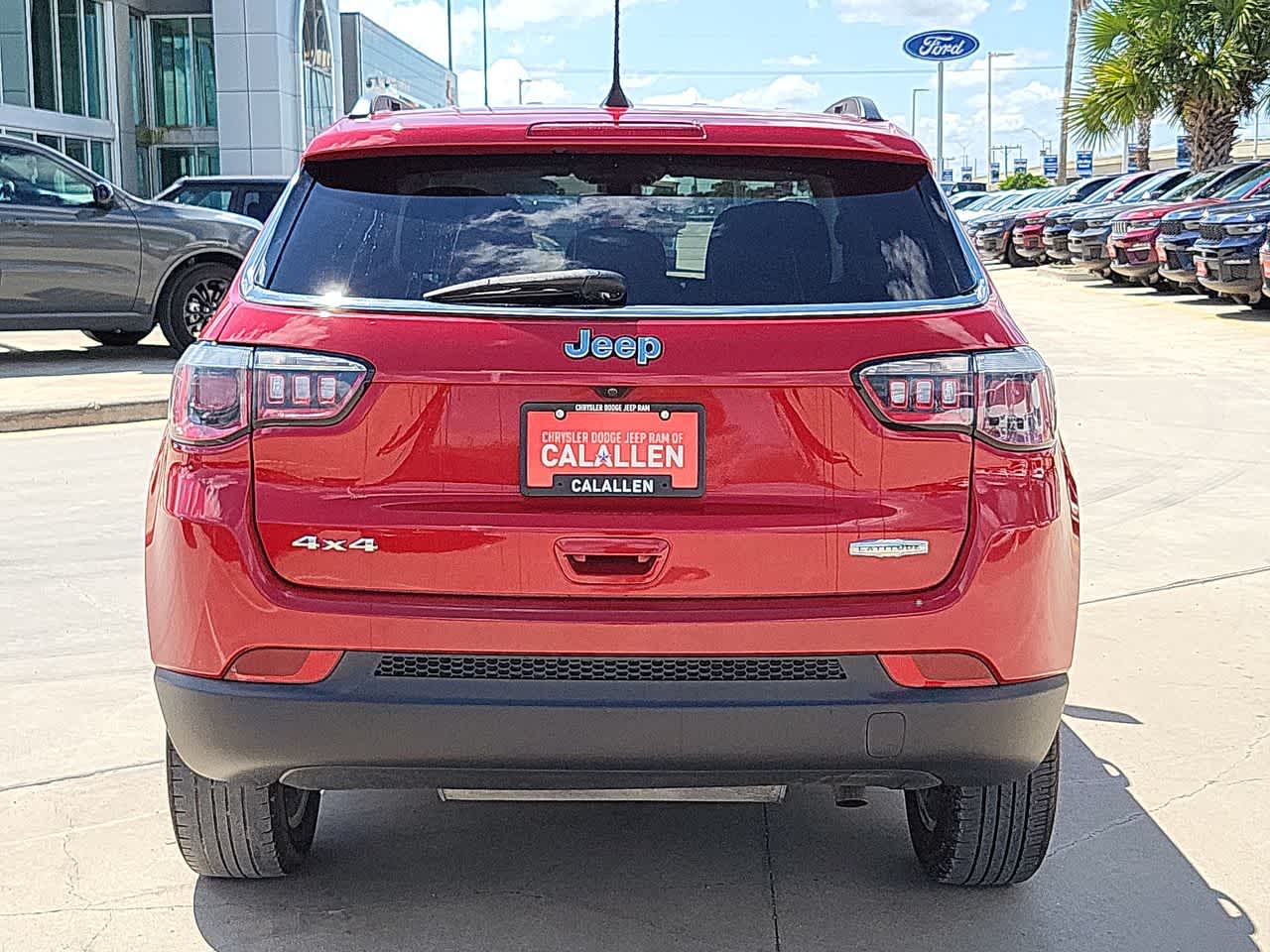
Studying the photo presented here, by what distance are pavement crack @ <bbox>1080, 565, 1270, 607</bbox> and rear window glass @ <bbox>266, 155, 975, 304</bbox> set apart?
3328 millimetres

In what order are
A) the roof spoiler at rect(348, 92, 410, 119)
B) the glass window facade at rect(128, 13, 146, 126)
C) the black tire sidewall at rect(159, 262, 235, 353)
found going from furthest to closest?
the glass window facade at rect(128, 13, 146, 126)
the black tire sidewall at rect(159, 262, 235, 353)
the roof spoiler at rect(348, 92, 410, 119)

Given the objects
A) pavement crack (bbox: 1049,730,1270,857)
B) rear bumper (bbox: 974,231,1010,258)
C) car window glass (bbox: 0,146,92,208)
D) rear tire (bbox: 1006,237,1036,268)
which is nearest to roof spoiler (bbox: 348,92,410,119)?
pavement crack (bbox: 1049,730,1270,857)

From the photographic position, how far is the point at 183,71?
37844 mm

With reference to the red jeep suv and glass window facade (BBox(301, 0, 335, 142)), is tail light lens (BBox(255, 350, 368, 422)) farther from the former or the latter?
glass window facade (BBox(301, 0, 335, 142))

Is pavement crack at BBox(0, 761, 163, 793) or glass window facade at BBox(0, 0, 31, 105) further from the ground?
glass window facade at BBox(0, 0, 31, 105)

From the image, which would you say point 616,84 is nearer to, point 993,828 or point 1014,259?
point 993,828

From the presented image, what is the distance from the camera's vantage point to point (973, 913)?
3486mm

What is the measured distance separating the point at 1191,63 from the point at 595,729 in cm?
2825

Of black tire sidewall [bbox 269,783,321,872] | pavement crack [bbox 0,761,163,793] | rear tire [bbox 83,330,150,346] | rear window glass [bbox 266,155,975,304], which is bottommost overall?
pavement crack [bbox 0,761,163,793]

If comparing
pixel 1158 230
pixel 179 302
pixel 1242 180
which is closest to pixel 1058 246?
pixel 1158 230

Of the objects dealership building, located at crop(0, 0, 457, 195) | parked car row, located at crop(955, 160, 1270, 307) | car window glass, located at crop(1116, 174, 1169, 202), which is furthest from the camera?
dealership building, located at crop(0, 0, 457, 195)

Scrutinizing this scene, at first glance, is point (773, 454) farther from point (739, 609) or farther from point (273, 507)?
point (273, 507)

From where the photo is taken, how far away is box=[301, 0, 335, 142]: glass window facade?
130 feet

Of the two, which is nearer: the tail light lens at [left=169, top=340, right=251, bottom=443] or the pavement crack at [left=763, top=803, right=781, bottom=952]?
the tail light lens at [left=169, top=340, right=251, bottom=443]
